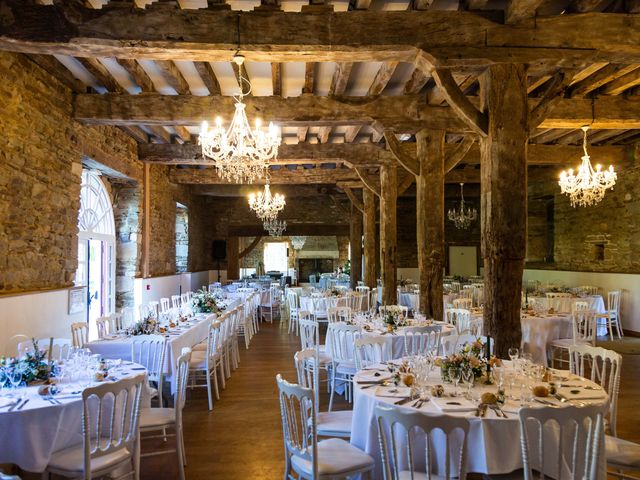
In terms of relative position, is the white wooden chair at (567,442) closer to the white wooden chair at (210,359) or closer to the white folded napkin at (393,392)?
the white folded napkin at (393,392)

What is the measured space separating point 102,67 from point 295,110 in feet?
8.80

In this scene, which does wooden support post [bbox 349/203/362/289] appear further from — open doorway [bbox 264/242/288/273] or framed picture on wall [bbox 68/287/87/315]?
open doorway [bbox 264/242/288/273]

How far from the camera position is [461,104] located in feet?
15.5

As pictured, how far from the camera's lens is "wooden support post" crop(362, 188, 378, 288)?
490 inches

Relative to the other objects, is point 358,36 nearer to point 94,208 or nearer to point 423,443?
point 423,443

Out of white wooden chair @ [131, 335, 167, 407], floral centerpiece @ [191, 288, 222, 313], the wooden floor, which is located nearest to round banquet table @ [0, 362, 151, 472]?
the wooden floor

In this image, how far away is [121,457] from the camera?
3133 millimetres

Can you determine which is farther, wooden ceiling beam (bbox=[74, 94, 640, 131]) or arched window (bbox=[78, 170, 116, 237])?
arched window (bbox=[78, 170, 116, 237])

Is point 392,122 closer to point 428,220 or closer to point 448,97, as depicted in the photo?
point 428,220

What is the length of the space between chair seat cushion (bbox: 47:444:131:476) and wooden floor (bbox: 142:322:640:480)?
34.0 inches

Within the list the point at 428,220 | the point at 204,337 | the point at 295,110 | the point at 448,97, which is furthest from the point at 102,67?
the point at 428,220

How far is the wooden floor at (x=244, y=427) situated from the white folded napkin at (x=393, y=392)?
1.25m

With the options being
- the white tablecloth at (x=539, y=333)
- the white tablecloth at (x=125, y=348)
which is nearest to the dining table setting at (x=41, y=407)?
the white tablecloth at (x=125, y=348)

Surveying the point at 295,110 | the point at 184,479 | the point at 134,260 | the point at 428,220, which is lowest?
the point at 184,479
